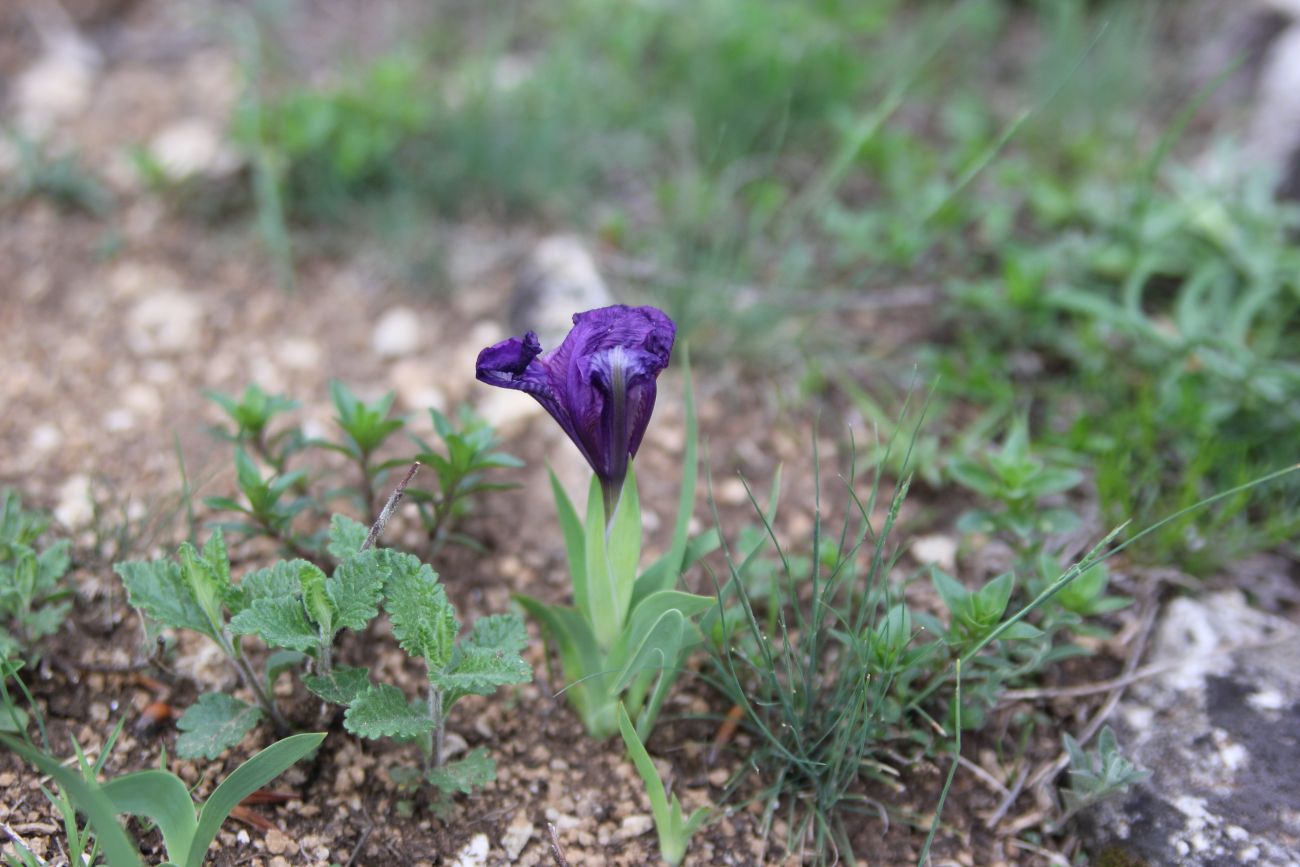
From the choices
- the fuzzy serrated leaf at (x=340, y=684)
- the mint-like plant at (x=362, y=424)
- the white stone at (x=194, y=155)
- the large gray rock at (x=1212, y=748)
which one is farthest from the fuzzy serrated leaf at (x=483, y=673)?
the white stone at (x=194, y=155)

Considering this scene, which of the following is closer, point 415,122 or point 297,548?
point 297,548

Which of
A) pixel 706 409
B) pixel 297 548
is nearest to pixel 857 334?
pixel 706 409

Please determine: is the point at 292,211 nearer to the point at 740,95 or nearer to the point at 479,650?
the point at 740,95

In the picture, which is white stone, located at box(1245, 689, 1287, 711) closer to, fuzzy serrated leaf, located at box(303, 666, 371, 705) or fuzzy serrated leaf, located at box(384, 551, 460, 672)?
fuzzy serrated leaf, located at box(384, 551, 460, 672)

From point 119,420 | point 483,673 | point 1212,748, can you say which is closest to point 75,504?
point 119,420

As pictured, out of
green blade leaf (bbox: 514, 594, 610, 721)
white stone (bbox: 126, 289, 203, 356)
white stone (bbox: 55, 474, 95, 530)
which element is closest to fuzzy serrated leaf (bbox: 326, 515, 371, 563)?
green blade leaf (bbox: 514, 594, 610, 721)

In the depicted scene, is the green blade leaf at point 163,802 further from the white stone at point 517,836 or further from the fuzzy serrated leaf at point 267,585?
the white stone at point 517,836

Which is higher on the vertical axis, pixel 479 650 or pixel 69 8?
pixel 69 8
